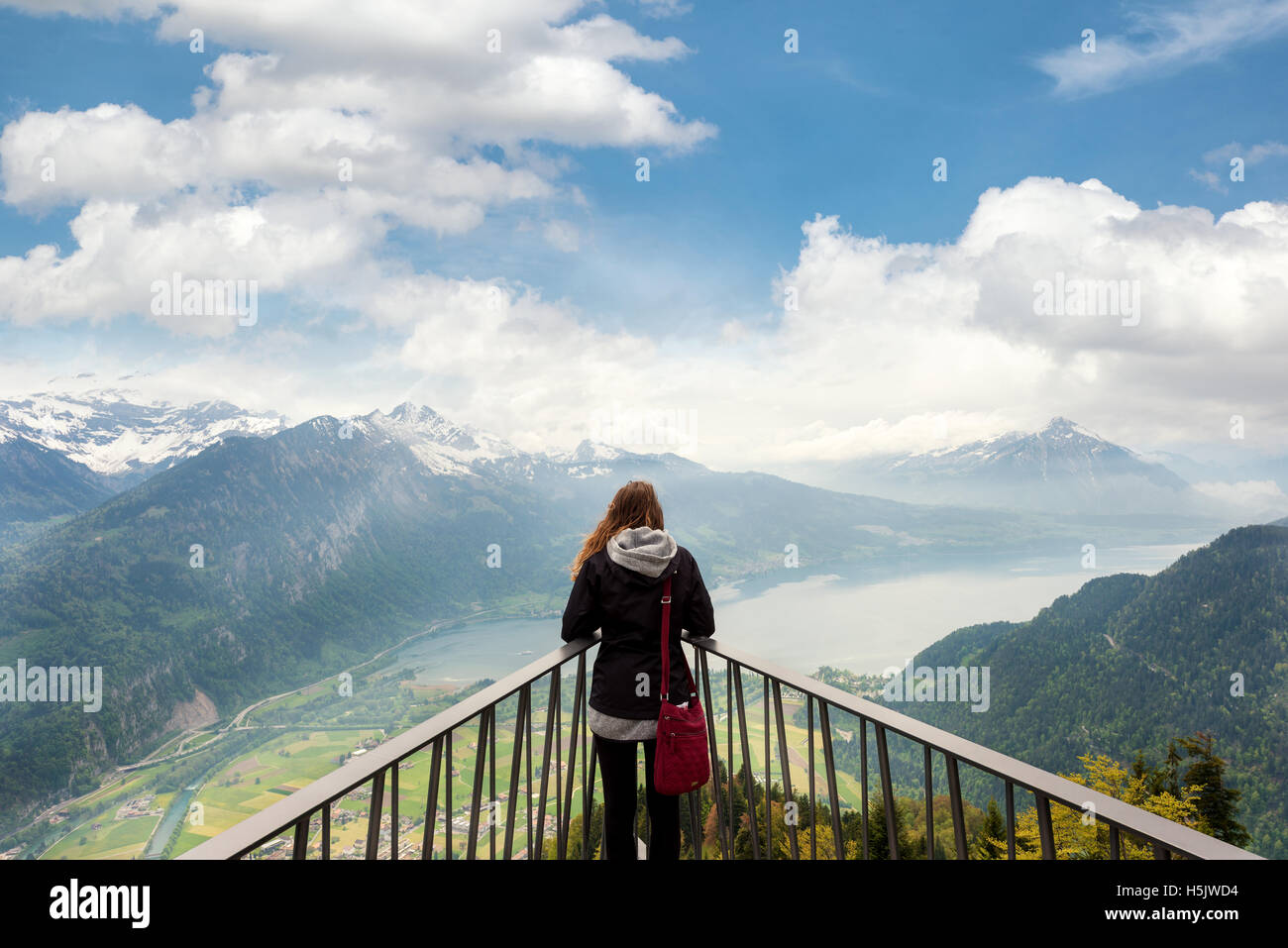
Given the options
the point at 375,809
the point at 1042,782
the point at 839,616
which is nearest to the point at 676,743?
the point at 375,809

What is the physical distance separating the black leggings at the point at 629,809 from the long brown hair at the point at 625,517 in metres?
0.75

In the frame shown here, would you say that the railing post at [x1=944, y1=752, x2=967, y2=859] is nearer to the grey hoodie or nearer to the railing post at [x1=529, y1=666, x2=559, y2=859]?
the grey hoodie

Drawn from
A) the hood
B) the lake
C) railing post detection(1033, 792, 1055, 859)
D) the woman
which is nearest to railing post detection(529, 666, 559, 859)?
the woman

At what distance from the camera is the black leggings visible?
2557mm

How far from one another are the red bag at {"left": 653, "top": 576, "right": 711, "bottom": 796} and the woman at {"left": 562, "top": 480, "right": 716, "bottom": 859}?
0.18 feet

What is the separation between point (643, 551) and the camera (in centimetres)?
243

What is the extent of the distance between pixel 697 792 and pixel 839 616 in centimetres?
11089

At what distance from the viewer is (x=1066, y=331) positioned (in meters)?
143

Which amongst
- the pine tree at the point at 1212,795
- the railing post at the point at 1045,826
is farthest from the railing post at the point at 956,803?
the pine tree at the point at 1212,795

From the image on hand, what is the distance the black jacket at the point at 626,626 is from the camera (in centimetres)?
244

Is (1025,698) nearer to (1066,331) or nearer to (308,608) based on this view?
(308,608)

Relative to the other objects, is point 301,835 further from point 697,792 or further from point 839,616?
point 839,616
